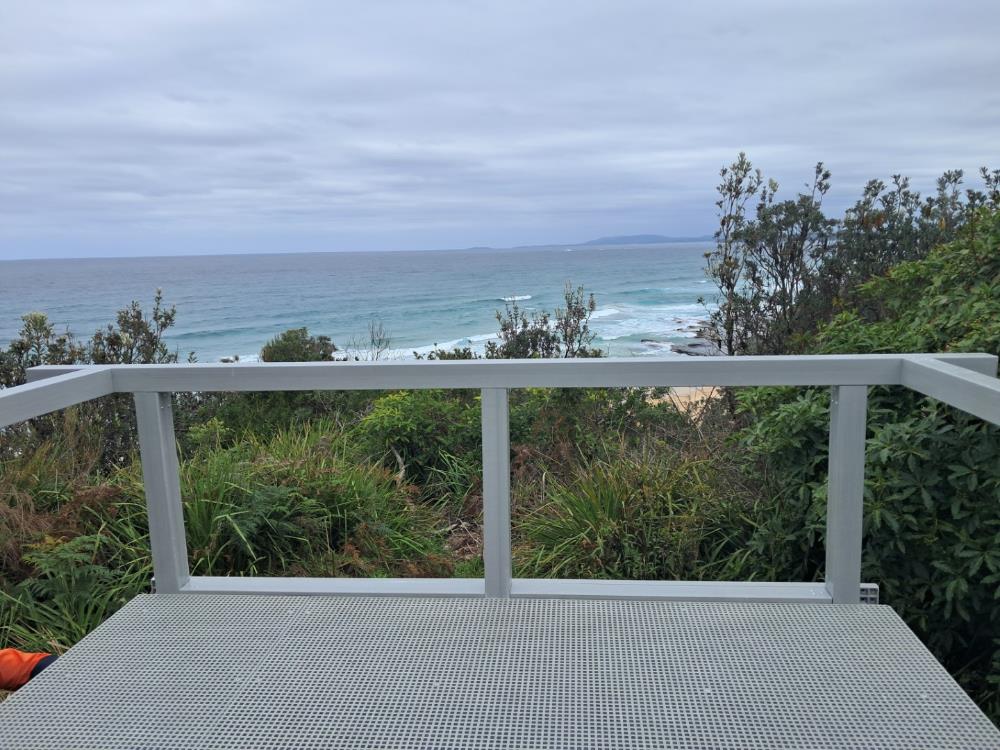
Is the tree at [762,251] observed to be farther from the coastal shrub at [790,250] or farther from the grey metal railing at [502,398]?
the grey metal railing at [502,398]

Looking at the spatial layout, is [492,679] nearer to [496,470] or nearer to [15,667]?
[496,470]

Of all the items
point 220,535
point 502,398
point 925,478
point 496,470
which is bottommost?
point 220,535

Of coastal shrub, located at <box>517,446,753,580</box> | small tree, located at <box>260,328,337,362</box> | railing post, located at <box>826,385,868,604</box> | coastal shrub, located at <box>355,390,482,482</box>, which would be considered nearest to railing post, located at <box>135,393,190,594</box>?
coastal shrub, located at <box>517,446,753,580</box>

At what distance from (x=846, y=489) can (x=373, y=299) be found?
117ft

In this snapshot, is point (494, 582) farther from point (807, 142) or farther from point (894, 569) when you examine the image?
point (807, 142)

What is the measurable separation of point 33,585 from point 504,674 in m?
2.35

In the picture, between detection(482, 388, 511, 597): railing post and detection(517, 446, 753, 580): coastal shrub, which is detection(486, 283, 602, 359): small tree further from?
detection(482, 388, 511, 597): railing post

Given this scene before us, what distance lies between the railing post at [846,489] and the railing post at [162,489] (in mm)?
1931

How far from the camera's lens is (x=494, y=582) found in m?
2.22

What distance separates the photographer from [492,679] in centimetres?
180

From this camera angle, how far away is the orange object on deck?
2.20 m

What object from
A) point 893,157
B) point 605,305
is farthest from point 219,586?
point 605,305

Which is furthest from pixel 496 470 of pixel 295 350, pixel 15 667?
pixel 295 350

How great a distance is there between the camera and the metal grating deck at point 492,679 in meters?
1.58
